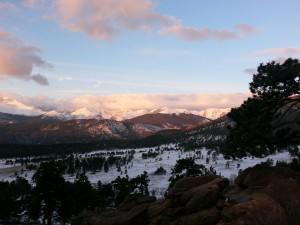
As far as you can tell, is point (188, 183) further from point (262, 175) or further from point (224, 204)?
point (262, 175)

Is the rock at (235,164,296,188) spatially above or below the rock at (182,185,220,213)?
above

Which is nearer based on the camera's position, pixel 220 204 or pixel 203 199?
pixel 220 204

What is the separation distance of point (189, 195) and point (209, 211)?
404 cm

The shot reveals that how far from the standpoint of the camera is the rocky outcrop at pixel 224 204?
23066 millimetres

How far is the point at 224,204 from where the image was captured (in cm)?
2842

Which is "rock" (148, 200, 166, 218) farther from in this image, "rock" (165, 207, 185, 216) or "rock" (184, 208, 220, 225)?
"rock" (184, 208, 220, 225)

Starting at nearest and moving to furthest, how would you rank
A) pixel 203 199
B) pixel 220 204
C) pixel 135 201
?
pixel 220 204 → pixel 203 199 → pixel 135 201

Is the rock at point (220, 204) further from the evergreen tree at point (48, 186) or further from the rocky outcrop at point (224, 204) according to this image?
the evergreen tree at point (48, 186)

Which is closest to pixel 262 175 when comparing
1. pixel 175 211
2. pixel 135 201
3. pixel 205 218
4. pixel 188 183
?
pixel 205 218

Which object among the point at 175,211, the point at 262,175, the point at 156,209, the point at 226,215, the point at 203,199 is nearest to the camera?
the point at 226,215

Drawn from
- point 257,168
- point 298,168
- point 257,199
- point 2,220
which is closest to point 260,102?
point 257,168

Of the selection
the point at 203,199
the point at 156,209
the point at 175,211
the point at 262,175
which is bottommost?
the point at 156,209

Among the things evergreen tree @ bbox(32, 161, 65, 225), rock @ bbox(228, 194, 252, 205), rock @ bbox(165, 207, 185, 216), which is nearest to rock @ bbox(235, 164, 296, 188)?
rock @ bbox(228, 194, 252, 205)

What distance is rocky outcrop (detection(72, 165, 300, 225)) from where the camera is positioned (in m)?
23.1
